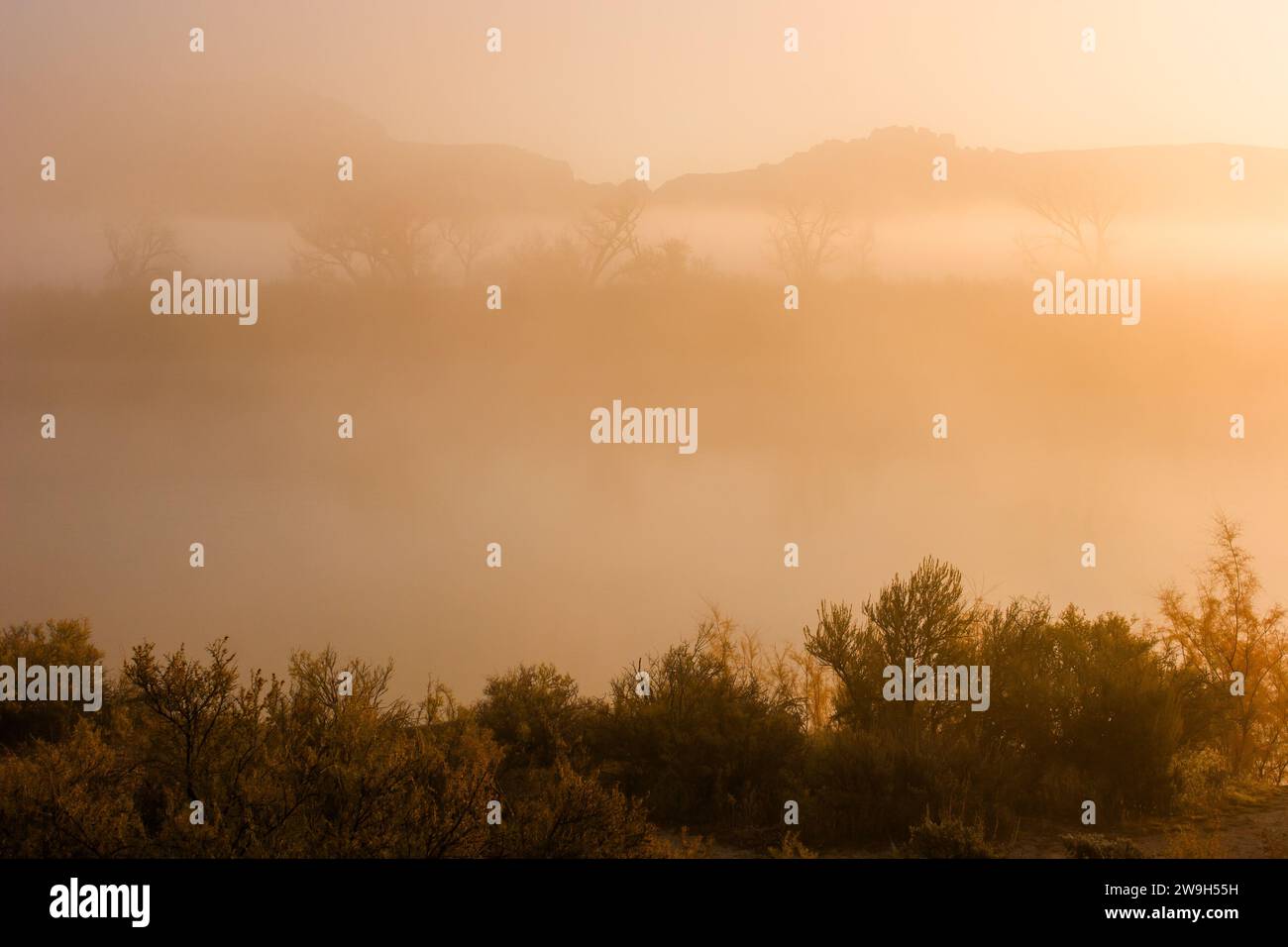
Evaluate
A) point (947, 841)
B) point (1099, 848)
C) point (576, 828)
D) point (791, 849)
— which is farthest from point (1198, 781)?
point (576, 828)

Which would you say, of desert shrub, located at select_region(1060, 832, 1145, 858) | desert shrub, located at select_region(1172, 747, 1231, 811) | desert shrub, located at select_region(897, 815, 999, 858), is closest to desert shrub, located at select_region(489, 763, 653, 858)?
desert shrub, located at select_region(897, 815, 999, 858)

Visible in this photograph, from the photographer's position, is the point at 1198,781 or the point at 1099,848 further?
the point at 1198,781

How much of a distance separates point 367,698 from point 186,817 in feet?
18.1

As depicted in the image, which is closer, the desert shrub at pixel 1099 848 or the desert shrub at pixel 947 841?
the desert shrub at pixel 1099 848

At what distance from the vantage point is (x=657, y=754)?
60.7ft

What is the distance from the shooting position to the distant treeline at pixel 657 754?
537 inches

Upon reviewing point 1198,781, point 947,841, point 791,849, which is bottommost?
point 791,849

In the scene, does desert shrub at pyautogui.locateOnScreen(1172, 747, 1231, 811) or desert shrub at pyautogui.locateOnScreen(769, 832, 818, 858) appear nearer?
desert shrub at pyautogui.locateOnScreen(769, 832, 818, 858)

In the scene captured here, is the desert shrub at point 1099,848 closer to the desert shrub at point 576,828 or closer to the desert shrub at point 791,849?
the desert shrub at point 791,849

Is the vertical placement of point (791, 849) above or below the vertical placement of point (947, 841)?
below

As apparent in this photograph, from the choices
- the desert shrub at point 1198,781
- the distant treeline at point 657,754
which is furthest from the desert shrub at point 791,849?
the desert shrub at point 1198,781

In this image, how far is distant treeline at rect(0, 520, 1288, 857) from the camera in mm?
13641

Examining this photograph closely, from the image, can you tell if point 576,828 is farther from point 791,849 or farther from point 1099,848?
point 1099,848

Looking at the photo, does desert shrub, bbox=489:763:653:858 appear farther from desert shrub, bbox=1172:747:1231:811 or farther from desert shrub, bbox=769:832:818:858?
desert shrub, bbox=1172:747:1231:811
